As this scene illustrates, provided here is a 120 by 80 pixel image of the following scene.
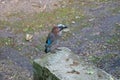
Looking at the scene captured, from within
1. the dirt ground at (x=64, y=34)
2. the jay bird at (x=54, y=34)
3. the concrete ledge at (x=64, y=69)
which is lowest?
the dirt ground at (x=64, y=34)

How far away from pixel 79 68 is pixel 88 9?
4897 millimetres

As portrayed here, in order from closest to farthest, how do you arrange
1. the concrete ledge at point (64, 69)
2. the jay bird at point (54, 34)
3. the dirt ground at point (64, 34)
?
the concrete ledge at point (64, 69) → the jay bird at point (54, 34) → the dirt ground at point (64, 34)

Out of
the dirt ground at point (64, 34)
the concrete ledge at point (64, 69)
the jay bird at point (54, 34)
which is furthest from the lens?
the dirt ground at point (64, 34)

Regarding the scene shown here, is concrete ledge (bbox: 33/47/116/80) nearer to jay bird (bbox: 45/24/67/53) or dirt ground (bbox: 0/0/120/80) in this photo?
jay bird (bbox: 45/24/67/53)

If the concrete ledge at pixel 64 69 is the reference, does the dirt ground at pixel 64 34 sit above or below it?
below

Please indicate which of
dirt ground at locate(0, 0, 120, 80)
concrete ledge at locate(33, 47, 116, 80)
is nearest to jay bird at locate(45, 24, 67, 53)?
concrete ledge at locate(33, 47, 116, 80)

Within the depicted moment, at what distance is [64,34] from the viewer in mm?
8766

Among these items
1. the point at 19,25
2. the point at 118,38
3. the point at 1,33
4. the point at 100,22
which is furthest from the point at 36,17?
the point at 118,38

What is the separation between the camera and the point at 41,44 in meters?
8.39

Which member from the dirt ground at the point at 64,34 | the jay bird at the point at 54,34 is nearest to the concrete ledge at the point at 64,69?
the jay bird at the point at 54,34

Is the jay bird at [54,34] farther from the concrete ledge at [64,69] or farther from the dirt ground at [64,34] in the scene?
the dirt ground at [64,34]

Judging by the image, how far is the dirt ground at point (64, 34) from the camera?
7.39 meters

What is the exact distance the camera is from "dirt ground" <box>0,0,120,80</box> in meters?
7.39

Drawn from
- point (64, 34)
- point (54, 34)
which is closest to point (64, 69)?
point (54, 34)
